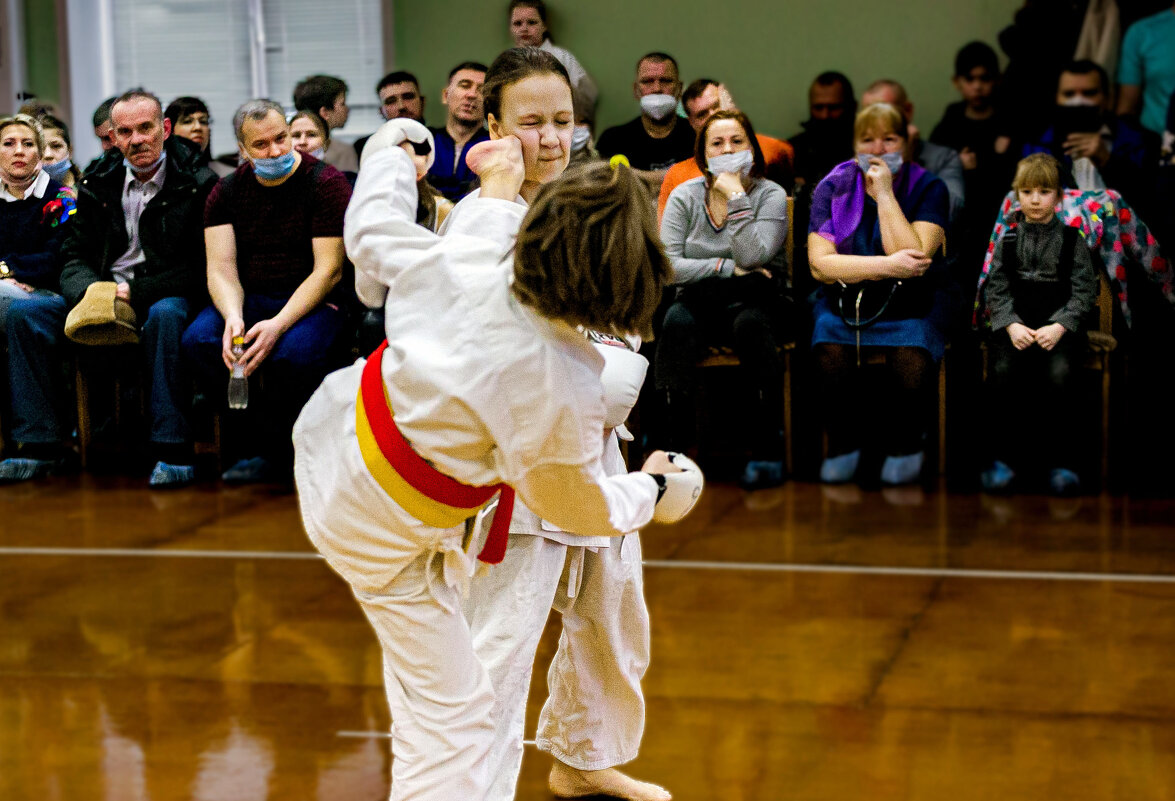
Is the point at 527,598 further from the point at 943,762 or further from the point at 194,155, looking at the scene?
the point at 194,155

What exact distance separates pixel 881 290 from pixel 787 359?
1.76 ft

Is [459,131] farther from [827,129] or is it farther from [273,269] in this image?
[827,129]

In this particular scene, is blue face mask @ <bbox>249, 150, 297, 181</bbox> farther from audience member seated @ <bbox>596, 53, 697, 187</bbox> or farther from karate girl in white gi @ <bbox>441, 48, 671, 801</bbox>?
karate girl in white gi @ <bbox>441, 48, 671, 801</bbox>

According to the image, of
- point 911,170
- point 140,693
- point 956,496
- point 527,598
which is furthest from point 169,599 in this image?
point 911,170

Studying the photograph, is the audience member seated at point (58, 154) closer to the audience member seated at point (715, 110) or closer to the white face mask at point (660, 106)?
the white face mask at point (660, 106)

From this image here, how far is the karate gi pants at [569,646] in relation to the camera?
7.95 feet

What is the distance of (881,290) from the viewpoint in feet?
18.7

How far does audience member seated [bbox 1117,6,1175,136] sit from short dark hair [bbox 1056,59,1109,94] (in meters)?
0.43

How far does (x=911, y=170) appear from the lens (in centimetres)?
586

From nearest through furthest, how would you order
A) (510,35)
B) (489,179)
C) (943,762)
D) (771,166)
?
(489,179)
(943,762)
(771,166)
(510,35)

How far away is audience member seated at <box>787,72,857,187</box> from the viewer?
22.1ft

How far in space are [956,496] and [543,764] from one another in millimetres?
2916

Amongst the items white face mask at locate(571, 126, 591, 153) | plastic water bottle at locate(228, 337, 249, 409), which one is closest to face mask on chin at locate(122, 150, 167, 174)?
plastic water bottle at locate(228, 337, 249, 409)

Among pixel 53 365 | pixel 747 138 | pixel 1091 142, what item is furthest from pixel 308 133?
pixel 1091 142
